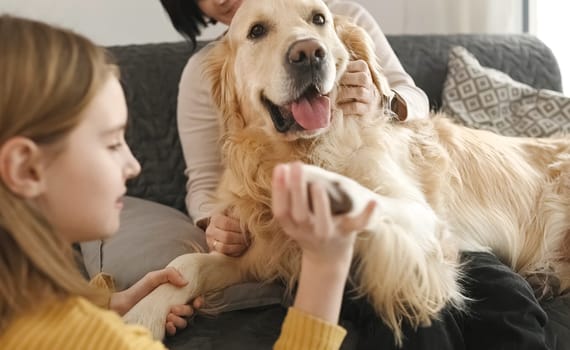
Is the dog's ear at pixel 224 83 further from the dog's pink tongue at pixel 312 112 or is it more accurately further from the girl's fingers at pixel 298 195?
the girl's fingers at pixel 298 195

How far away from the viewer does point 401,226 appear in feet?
4.03

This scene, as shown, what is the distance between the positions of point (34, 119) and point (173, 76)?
1.30 meters

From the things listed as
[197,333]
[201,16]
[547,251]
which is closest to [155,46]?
[201,16]

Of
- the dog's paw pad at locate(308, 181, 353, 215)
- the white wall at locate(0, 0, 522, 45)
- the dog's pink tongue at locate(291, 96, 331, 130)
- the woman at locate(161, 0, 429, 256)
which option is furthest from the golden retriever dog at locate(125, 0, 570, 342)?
the white wall at locate(0, 0, 522, 45)

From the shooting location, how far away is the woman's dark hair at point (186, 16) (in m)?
1.95

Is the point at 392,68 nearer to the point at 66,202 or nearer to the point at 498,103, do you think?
the point at 498,103

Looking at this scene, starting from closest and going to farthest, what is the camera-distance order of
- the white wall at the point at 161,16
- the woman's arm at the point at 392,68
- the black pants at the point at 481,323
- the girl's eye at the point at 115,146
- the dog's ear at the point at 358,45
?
the girl's eye at the point at 115,146, the black pants at the point at 481,323, the dog's ear at the point at 358,45, the woman's arm at the point at 392,68, the white wall at the point at 161,16

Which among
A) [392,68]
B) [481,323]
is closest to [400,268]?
[481,323]

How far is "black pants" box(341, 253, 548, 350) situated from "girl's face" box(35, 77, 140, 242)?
557 millimetres

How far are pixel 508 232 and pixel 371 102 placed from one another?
1.64 feet

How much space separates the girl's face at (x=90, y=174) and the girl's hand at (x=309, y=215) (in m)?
0.24

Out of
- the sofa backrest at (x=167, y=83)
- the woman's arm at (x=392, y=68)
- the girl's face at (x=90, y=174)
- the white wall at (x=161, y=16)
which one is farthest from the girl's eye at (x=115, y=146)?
the white wall at (x=161, y=16)

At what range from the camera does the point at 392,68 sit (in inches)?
71.9

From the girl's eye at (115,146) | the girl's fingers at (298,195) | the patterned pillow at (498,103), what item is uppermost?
the girl's eye at (115,146)
